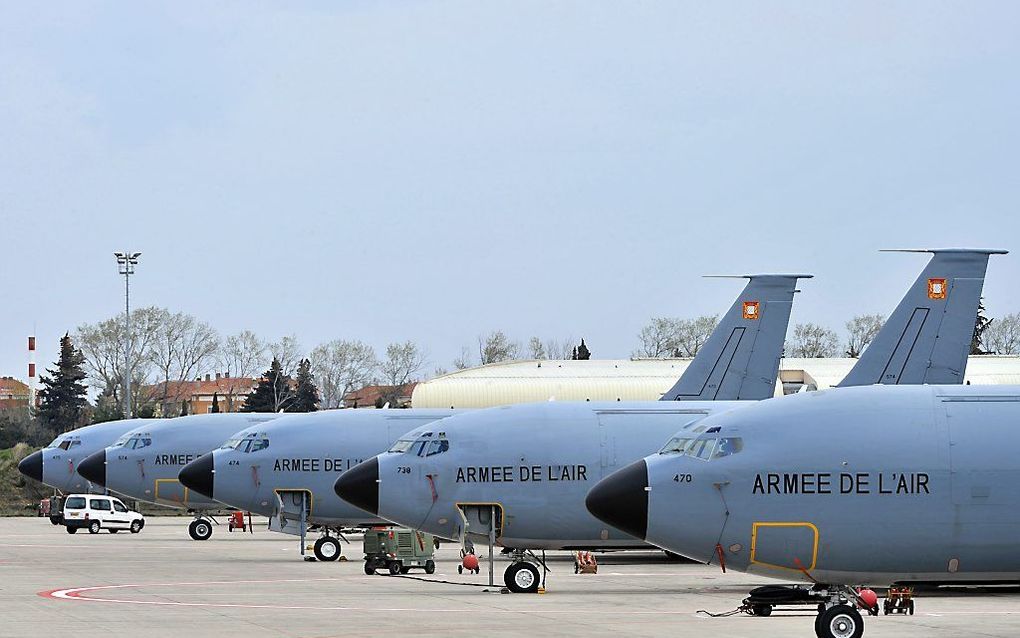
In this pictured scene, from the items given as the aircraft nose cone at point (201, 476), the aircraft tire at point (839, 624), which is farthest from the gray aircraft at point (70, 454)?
the aircraft tire at point (839, 624)

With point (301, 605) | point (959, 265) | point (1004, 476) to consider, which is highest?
point (959, 265)

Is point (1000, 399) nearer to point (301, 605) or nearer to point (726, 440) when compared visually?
point (726, 440)

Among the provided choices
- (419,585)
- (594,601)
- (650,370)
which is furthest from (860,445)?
(650,370)

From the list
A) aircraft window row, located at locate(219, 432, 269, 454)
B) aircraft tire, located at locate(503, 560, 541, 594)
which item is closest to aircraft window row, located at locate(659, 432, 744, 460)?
aircraft tire, located at locate(503, 560, 541, 594)

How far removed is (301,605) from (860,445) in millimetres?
14134

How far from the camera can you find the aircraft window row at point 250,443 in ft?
176

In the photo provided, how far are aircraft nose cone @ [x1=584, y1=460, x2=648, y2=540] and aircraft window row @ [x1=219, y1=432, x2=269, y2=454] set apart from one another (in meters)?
26.1

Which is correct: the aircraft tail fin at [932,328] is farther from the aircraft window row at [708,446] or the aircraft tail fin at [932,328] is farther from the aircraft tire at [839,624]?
the aircraft tire at [839,624]

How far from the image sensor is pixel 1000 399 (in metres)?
29.1

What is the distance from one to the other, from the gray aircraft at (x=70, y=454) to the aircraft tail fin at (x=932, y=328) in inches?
1631

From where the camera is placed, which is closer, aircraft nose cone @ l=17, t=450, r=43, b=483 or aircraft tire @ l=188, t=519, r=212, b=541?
aircraft tire @ l=188, t=519, r=212, b=541

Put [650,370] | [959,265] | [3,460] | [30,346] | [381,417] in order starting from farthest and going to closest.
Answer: [30,346], [3,460], [650,370], [381,417], [959,265]

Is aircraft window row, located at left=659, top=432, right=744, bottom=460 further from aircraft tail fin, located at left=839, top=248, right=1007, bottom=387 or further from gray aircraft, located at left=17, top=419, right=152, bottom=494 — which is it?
gray aircraft, located at left=17, top=419, right=152, bottom=494

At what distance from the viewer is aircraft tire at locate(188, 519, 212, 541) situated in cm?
7088
